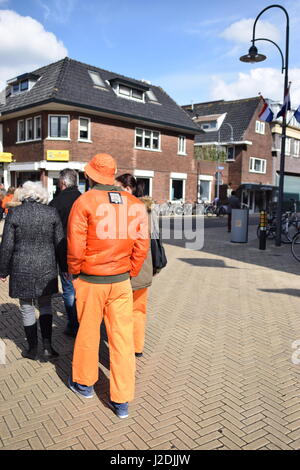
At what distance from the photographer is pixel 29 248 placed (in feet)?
11.6

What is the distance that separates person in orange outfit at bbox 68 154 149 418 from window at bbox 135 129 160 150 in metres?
22.7

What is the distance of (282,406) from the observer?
3160mm

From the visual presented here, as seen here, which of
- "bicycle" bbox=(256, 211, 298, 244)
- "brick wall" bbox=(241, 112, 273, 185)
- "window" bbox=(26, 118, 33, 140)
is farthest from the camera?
"brick wall" bbox=(241, 112, 273, 185)

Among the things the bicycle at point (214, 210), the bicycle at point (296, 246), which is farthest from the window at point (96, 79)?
the bicycle at point (296, 246)

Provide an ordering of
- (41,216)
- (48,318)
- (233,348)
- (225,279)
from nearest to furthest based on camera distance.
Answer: (41,216)
(48,318)
(233,348)
(225,279)

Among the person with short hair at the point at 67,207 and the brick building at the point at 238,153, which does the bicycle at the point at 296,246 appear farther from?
the brick building at the point at 238,153

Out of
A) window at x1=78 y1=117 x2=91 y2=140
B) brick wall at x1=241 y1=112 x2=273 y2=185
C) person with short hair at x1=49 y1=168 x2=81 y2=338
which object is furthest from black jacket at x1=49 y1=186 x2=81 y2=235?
brick wall at x1=241 y1=112 x2=273 y2=185

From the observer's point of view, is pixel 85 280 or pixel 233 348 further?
pixel 233 348

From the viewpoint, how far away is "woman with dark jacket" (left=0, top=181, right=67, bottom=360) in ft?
11.5

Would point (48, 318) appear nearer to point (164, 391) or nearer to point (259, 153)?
point (164, 391)

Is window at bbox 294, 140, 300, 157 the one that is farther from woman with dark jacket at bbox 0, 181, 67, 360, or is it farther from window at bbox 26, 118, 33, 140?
woman with dark jacket at bbox 0, 181, 67, 360

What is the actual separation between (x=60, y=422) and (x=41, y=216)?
1.73 m

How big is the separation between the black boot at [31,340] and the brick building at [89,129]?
17.9 m
